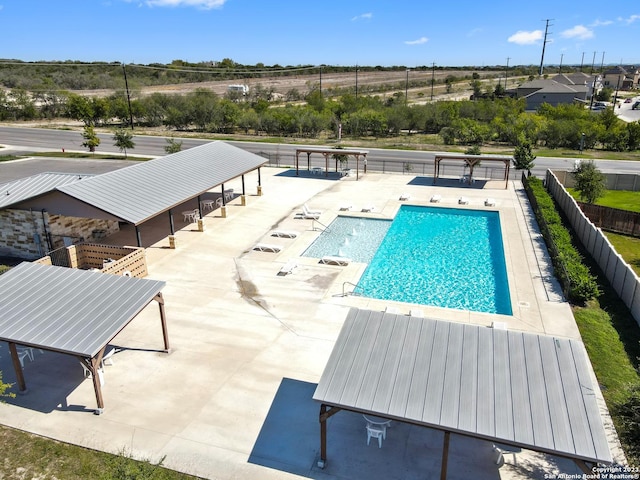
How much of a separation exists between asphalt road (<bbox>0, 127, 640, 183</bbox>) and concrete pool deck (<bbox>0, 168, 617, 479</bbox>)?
23.1 m

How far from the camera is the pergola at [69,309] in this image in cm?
1229

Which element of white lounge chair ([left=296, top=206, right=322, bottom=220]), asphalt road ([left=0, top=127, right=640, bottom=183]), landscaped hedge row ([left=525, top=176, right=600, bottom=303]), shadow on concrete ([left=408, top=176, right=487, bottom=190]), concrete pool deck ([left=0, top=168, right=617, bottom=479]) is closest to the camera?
concrete pool deck ([left=0, top=168, right=617, bottom=479])

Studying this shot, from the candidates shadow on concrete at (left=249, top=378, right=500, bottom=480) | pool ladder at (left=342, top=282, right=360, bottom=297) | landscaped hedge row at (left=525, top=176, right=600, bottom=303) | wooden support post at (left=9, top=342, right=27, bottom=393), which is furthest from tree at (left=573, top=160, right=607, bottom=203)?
→ wooden support post at (left=9, top=342, right=27, bottom=393)

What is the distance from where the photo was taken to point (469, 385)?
1035 centimetres

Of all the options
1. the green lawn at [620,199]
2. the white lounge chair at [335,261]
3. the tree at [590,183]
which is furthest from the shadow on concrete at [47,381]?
the green lawn at [620,199]

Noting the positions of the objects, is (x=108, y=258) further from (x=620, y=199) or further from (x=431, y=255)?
(x=620, y=199)

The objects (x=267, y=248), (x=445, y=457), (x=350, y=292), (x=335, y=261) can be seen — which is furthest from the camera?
(x=267, y=248)

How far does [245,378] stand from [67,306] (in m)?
5.70

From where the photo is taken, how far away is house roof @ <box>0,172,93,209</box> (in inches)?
877

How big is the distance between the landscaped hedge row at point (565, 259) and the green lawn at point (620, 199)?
20.9 ft

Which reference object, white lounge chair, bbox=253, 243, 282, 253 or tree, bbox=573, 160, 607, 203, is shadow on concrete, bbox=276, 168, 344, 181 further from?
tree, bbox=573, 160, 607, 203

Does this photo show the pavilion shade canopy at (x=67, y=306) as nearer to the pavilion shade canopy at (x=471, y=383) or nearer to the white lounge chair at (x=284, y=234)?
the pavilion shade canopy at (x=471, y=383)

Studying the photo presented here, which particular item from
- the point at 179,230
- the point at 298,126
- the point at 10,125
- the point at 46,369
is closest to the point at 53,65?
the point at 10,125

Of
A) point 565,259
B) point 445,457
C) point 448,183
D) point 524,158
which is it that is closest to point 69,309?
point 445,457
